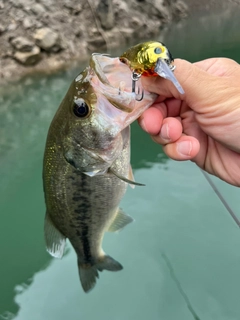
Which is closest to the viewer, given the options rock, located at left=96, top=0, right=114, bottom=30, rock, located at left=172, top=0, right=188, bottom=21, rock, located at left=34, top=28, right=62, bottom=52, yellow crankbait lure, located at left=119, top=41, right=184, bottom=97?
yellow crankbait lure, located at left=119, top=41, right=184, bottom=97

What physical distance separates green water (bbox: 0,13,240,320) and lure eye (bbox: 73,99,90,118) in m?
1.52

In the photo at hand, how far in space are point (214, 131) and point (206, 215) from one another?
1638 mm

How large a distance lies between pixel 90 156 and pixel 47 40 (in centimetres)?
535

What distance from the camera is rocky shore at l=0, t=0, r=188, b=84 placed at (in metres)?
5.96

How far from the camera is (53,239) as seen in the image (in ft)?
4.62

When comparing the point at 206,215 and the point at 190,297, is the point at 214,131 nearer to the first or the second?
the point at 190,297

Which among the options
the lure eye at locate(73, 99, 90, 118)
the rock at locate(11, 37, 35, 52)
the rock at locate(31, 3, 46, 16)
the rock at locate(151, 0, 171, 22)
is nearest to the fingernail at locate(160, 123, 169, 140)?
the lure eye at locate(73, 99, 90, 118)

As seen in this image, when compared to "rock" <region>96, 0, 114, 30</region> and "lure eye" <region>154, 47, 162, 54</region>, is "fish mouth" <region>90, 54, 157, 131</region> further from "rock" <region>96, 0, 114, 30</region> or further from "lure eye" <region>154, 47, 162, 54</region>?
"rock" <region>96, 0, 114, 30</region>

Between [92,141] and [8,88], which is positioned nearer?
[92,141]

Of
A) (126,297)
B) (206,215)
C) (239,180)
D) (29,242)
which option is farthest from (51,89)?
(239,180)

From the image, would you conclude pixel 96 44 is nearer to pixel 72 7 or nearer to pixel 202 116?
pixel 72 7

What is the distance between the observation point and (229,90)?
3.74 ft

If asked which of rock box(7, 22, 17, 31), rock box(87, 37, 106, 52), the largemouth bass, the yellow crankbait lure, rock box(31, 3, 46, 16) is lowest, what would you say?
rock box(87, 37, 106, 52)

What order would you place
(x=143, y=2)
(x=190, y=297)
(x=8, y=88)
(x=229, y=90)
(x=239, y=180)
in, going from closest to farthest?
(x=229, y=90), (x=239, y=180), (x=190, y=297), (x=8, y=88), (x=143, y=2)
